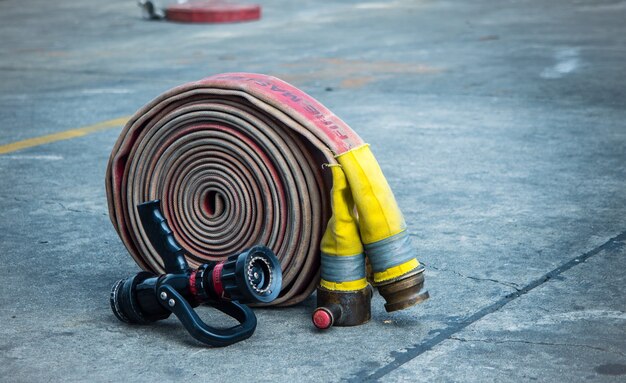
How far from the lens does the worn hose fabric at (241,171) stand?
394 centimetres

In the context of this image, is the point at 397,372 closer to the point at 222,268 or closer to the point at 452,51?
the point at 222,268

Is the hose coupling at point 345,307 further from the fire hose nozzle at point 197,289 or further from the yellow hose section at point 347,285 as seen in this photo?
the fire hose nozzle at point 197,289

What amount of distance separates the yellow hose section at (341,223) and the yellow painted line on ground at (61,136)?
3873 millimetres

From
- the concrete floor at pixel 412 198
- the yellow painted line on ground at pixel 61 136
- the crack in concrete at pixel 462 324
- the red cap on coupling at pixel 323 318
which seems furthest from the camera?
the yellow painted line on ground at pixel 61 136

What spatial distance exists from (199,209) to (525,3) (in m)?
12.7

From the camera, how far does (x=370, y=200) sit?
3.80 meters

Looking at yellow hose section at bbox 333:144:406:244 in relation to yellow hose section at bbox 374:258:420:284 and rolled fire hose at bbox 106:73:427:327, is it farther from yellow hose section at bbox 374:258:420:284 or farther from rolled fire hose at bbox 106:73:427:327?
yellow hose section at bbox 374:258:420:284

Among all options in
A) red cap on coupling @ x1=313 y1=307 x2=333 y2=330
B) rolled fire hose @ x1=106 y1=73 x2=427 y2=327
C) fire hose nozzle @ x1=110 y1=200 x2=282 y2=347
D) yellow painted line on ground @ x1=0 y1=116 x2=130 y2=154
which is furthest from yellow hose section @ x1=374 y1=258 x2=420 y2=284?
yellow painted line on ground @ x1=0 y1=116 x2=130 y2=154

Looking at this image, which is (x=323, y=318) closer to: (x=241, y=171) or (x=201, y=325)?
(x=201, y=325)

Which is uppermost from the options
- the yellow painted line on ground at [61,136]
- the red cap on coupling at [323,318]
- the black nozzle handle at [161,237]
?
the black nozzle handle at [161,237]

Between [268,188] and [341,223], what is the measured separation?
352mm

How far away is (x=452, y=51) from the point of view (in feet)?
36.8

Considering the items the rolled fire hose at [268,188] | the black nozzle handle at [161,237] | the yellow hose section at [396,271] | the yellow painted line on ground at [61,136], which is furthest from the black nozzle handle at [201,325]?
the yellow painted line on ground at [61,136]

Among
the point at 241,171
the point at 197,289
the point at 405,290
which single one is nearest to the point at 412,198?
the point at 241,171
